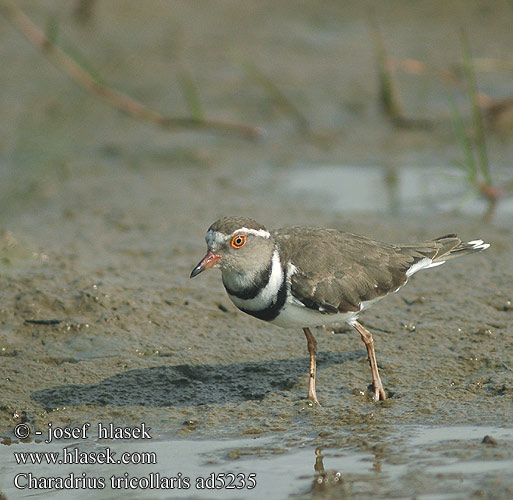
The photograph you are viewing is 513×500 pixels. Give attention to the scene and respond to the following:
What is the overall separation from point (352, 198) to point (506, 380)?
4049 mm

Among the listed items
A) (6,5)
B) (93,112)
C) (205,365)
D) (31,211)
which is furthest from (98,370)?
(93,112)

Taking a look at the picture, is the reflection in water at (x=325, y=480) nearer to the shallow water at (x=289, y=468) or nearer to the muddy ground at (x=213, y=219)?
the shallow water at (x=289, y=468)

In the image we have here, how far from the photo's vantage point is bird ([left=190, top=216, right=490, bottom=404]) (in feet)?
19.8

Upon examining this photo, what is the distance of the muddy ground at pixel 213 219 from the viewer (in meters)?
6.17

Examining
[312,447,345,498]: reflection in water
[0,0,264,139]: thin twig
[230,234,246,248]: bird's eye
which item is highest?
[0,0,264,139]: thin twig

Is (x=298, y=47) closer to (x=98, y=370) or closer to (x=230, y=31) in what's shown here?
(x=230, y=31)

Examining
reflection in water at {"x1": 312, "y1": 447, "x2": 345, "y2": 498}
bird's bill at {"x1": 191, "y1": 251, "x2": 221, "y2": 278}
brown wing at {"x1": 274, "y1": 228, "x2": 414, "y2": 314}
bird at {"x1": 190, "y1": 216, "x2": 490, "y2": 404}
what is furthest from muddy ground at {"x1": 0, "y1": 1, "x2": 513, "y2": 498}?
bird's bill at {"x1": 191, "y1": 251, "x2": 221, "y2": 278}

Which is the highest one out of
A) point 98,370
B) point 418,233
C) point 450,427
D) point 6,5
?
point 6,5

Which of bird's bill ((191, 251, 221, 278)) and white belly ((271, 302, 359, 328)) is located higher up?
bird's bill ((191, 251, 221, 278))

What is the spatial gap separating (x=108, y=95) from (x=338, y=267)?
5.17 meters

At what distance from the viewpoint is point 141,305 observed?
289 inches

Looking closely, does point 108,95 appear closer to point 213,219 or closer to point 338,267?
point 213,219

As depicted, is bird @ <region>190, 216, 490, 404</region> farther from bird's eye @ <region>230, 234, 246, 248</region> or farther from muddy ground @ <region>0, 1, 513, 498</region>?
muddy ground @ <region>0, 1, 513, 498</region>

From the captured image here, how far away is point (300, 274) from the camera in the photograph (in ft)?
19.9
